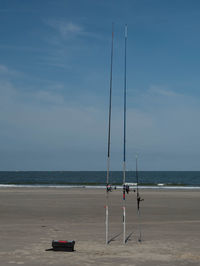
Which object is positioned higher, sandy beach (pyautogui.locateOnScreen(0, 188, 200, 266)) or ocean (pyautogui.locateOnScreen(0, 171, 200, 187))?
ocean (pyautogui.locateOnScreen(0, 171, 200, 187))

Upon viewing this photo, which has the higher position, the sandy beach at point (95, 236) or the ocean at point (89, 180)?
the ocean at point (89, 180)

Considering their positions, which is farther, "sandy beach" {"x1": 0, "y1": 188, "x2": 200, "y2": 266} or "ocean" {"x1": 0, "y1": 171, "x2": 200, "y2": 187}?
"ocean" {"x1": 0, "y1": 171, "x2": 200, "y2": 187}

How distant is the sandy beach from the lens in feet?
25.4

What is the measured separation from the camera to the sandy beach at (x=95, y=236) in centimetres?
773

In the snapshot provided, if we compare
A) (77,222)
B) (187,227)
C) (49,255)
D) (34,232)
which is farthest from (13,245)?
(187,227)

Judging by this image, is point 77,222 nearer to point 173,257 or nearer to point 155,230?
point 155,230

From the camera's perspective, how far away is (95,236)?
34.8 ft

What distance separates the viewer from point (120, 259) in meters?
7.74

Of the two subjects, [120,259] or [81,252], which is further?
[81,252]

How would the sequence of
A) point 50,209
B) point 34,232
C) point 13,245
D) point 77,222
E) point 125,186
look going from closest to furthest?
point 13,245 → point 125,186 → point 34,232 → point 77,222 → point 50,209

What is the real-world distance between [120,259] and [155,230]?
4595 millimetres

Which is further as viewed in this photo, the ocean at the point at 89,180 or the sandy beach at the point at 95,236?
the ocean at the point at 89,180

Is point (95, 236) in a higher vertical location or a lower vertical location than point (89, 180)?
lower

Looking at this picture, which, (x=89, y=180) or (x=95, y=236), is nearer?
(x=95, y=236)
